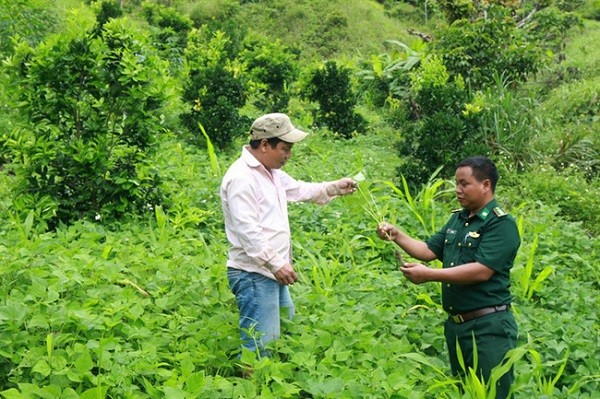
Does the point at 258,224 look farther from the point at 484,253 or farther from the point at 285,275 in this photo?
the point at 484,253

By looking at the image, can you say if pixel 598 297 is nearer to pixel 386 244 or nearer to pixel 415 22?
pixel 386 244

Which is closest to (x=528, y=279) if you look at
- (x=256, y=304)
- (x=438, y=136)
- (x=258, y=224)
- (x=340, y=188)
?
(x=340, y=188)

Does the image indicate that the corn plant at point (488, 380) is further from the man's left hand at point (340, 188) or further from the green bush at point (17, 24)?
the green bush at point (17, 24)

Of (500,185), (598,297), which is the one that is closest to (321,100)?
(500,185)

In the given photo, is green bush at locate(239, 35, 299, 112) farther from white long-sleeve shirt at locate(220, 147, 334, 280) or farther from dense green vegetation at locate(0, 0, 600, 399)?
white long-sleeve shirt at locate(220, 147, 334, 280)

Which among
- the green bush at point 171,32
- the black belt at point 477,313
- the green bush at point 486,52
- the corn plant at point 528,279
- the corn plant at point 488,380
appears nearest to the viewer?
the corn plant at point 488,380

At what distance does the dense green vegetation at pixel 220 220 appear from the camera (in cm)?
402

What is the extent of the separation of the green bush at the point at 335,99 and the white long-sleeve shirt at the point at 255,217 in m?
8.46

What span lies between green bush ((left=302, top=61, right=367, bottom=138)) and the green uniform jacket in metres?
8.58

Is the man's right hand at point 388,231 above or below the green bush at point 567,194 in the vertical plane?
above

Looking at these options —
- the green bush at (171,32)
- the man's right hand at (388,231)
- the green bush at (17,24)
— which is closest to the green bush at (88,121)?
the man's right hand at (388,231)

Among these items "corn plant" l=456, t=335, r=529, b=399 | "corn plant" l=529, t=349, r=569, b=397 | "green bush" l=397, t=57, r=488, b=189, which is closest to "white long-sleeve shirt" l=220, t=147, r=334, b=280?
"corn plant" l=456, t=335, r=529, b=399

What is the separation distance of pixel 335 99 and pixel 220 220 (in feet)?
20.3

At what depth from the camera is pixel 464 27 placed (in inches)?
473
